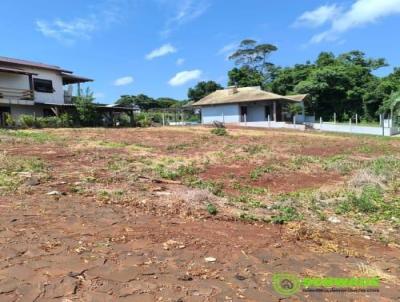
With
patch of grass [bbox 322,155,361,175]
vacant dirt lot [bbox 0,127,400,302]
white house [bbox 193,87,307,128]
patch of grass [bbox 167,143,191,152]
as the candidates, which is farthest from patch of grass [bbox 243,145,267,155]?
white house [bbox 193,87,307,128]

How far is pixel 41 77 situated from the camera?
31.0 m

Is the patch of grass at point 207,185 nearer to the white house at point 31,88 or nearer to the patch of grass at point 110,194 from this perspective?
the patch of grass at point 110,194

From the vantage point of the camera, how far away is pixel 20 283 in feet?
12.7

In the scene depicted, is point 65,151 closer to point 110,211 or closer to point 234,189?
point 234,189

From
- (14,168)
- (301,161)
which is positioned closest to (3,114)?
(14,168)

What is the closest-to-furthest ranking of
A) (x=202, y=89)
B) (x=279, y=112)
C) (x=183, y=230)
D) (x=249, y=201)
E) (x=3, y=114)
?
(x=183, y=230)
(x=249, y=201)
(x=3, y=114)
(x=279, y=112)
(x=202, y=89)

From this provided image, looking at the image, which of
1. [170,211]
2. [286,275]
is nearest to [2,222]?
[170,211]

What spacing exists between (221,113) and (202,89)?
73.3 feet

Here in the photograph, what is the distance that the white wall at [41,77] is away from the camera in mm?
28448

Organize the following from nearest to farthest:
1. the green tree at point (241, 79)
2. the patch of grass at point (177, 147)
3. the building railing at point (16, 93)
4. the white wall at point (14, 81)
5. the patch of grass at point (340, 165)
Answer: the patch of grass at point (340, 165)
the patch of grass at point (177, 147)
the building railing at point (16, 93)
the white wall at point (14, 81)
the green tree at point (241, 79)

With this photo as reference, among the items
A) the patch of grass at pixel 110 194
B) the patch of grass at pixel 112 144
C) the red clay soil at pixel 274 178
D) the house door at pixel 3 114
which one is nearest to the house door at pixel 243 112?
the house door at pixel 3 114

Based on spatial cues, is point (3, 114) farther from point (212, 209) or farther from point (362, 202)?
point (362, 202)

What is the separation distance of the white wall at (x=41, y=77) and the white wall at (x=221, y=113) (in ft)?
53.3

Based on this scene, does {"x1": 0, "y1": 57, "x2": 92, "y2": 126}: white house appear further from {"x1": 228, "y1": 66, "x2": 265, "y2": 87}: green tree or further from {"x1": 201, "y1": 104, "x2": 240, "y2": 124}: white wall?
{"x1": 228, "y1": 66, "x2": 265, "y2": 87}: green tree
